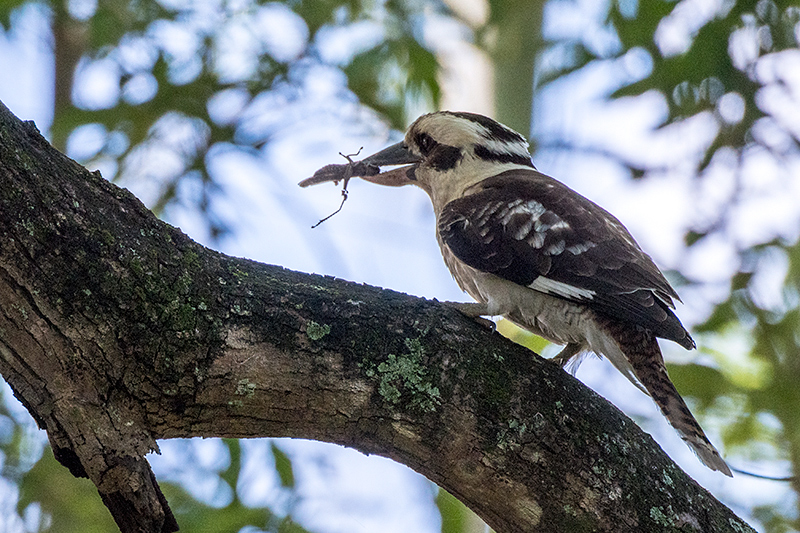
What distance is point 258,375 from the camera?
7.32ft

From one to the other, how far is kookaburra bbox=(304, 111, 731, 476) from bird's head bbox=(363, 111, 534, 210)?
24 cm

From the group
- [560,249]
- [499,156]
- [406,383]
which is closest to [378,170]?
[499,156]

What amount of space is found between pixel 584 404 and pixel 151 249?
50.7 inches

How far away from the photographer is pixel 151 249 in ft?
7.35

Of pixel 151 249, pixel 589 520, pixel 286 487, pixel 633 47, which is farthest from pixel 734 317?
pixel 151 249

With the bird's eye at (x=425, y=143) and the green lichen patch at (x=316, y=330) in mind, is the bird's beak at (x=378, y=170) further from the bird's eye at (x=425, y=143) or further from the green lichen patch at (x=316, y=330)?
the green lichen patch at (x=316, y=330)

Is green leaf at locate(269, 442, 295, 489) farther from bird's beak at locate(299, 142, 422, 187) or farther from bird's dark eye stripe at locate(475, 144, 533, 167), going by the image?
bird's dark eye stripe at locate(475, 144, 533, 167)

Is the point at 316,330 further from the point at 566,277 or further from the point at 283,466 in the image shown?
the point at 283,466

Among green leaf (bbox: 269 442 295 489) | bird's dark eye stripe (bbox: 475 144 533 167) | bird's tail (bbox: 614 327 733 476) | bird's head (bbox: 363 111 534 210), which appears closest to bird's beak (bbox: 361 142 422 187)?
bird's head (bbox: 363 111 534 210)

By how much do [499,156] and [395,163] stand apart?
19.2 inches

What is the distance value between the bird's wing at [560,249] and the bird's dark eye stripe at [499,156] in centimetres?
43

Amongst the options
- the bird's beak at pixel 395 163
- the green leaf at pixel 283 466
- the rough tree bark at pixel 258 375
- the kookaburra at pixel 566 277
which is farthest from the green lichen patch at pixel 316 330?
the green leaf at pixel 283 466

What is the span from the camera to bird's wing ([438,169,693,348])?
9.57 feet

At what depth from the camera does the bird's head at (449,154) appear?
12.6ft
